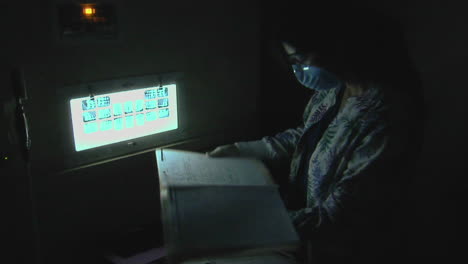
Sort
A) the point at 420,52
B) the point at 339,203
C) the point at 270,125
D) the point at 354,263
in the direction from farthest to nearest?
the point at 270,125 → the point at 420,52 → the point at 354,263 → the point at 339,203

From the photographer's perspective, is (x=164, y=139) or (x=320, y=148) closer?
(x=320, y=148)

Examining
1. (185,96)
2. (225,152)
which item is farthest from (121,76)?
(225,152)

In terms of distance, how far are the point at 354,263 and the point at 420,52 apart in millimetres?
944

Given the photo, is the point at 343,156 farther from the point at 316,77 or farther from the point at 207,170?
the point at 207,170

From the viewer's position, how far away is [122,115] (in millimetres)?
1439

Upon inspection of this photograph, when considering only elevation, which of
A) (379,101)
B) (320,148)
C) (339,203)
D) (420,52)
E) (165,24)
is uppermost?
(165,24)

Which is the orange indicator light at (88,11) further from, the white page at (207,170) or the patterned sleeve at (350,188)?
the patterned sleeve at (350,188)

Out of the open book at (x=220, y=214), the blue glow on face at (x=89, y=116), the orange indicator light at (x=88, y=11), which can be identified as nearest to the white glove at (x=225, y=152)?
the open book at (x=220, y=214)

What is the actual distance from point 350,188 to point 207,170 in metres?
0.40

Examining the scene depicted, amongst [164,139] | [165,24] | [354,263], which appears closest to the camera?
[354,263]

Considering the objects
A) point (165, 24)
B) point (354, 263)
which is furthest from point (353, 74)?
point (165, 24)

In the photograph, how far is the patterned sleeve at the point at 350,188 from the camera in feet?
3.29

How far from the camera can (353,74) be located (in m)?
1.08

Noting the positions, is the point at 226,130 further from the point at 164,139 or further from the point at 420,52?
the point at 420,52
